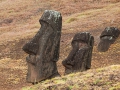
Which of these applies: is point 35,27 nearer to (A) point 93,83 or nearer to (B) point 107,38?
(B) point 107,38

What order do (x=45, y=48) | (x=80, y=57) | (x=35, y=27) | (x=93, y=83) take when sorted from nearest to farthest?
(x=93, y=83)
(x=45, y=48)
(x=80, y=57)
(x=35, y=27)

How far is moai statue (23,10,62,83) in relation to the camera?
43.3 feet

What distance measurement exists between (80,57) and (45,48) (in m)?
2.62

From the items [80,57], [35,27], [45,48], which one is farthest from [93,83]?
[35,27]

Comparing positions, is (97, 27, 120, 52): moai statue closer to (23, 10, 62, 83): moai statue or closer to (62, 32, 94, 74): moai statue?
(62, 32, 94, 74): moai statue

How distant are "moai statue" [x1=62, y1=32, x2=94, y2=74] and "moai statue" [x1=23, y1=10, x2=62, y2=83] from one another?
1.97 meters

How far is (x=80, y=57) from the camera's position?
15320mm

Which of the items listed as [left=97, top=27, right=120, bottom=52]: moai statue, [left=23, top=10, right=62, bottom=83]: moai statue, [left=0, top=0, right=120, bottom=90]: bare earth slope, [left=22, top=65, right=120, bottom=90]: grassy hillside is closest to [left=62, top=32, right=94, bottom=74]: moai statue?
[left=23, top=10, right=62, bottom=83]: moai statue

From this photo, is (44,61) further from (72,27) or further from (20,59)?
(72,27)

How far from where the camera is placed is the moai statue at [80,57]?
49.9ft

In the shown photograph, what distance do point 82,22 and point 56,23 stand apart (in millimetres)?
19770

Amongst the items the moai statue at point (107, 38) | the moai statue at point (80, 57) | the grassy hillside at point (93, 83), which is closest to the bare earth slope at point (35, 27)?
the moai statue at point (107, 38)

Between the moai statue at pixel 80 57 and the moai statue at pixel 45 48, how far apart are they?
6.46ft

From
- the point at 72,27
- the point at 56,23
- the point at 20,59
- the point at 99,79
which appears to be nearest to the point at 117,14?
the point at 72,27
